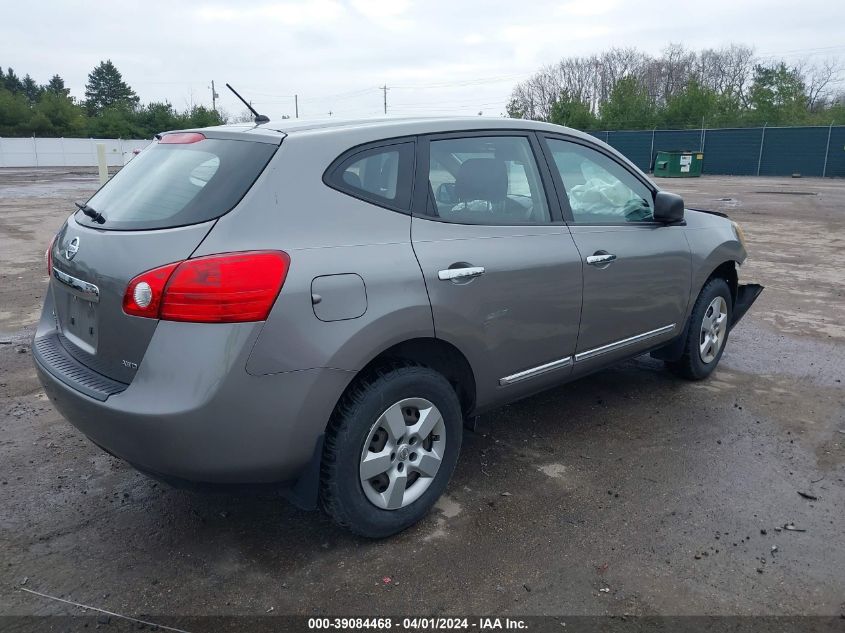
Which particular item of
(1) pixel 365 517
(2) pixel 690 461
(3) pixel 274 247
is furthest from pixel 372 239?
(2) pixel 690 461

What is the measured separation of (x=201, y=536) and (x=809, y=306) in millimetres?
6699

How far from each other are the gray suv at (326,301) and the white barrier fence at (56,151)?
48.3 meters

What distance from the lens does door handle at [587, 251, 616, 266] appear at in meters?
3.86

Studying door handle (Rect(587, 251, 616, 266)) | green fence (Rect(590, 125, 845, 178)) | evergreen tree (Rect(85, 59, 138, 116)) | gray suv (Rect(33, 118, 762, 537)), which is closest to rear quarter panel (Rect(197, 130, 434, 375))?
gray suv (Rect(33, 118, 762, 537))

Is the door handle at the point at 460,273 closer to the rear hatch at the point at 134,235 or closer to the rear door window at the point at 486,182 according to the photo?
the rear door window at the point at 486,182

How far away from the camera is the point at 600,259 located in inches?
154

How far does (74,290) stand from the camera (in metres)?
2.99

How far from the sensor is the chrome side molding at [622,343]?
401 cm

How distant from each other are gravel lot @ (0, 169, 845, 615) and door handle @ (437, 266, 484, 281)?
111 cm

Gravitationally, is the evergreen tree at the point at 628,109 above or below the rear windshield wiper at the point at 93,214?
above

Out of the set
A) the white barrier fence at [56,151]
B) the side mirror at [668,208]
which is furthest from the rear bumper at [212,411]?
the white barrier fence at [56,151]

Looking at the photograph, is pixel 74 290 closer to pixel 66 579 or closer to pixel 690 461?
pixel 66 579

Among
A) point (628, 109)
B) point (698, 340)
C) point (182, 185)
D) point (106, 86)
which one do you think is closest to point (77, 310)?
point (182, 185)

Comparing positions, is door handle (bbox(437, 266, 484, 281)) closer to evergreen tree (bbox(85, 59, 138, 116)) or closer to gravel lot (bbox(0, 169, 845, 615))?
gravel lot (bbox(0, 169, 845, 615))
